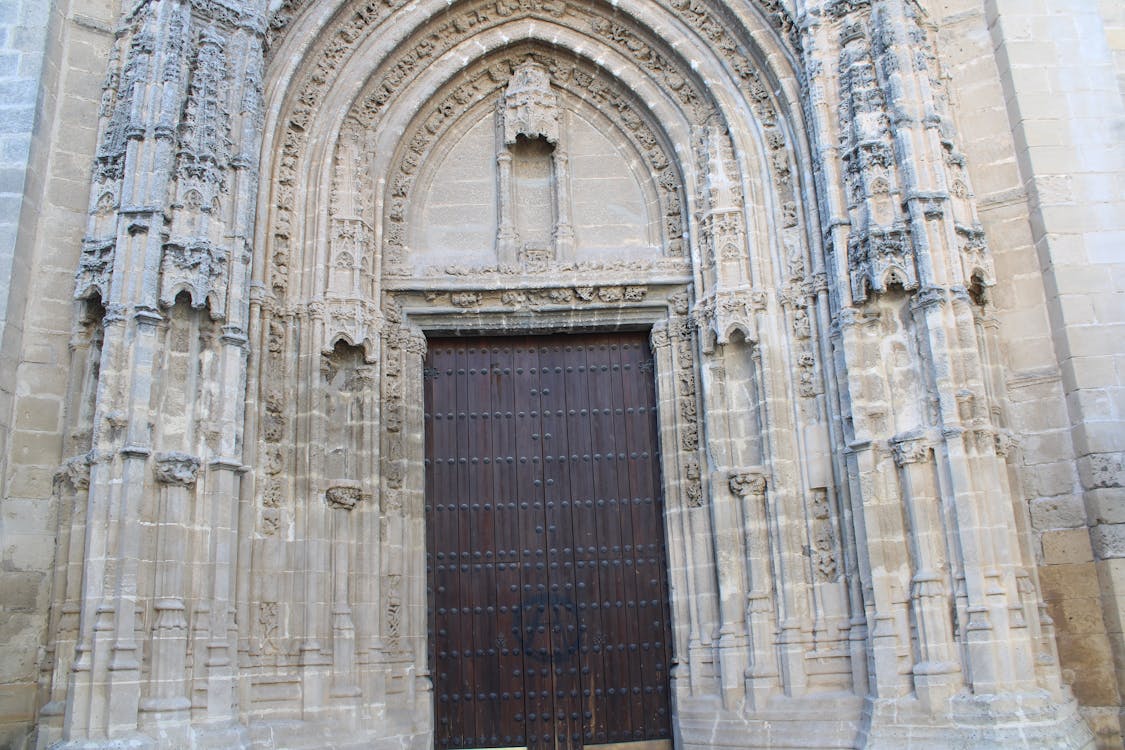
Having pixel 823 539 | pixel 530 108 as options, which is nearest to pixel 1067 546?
pixel 823 539

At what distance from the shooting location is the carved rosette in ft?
22.8

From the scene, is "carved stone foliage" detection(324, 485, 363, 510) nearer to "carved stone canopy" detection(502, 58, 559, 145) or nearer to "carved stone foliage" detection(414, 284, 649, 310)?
"carved stone foliage" detection(414, 284, 649, 310)

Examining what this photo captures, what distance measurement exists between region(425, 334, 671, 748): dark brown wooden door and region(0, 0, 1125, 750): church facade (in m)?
0.03

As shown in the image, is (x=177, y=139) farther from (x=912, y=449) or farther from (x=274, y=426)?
(x=912, y=449)

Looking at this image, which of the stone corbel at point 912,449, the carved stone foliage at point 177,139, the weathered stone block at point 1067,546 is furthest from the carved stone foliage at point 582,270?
the weathered stone block at point 1067,546

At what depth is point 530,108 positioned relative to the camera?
955 cm

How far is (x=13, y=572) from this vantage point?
708 centimetres

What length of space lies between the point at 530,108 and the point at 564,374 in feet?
8.41

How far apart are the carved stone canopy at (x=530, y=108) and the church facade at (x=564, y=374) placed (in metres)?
0.04

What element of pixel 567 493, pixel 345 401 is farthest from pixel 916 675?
pixel 345 401

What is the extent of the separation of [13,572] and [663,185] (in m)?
6.30

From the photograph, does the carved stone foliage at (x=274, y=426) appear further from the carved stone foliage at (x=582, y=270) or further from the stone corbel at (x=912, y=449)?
the stone corbel at (x=912, y=449)

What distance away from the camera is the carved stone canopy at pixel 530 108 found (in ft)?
31.2

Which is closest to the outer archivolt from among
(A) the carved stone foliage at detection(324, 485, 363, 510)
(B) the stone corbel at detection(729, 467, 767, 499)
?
(A) the carved stone foliage at detection(324, 485, 363, 510)
